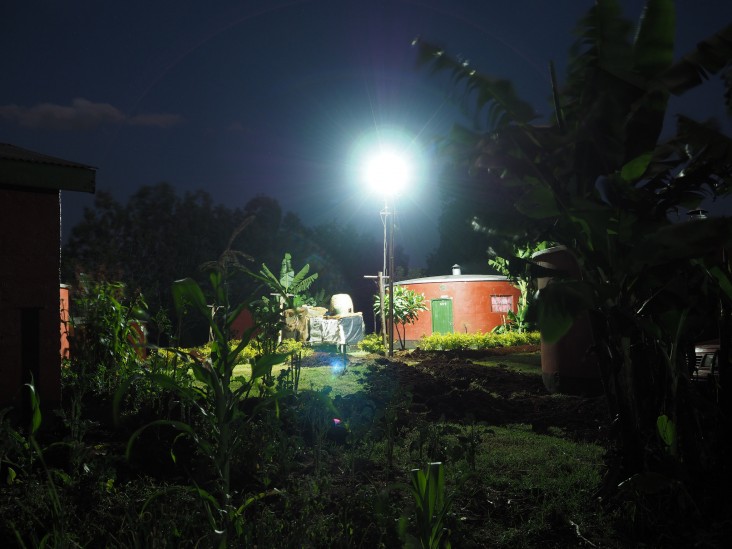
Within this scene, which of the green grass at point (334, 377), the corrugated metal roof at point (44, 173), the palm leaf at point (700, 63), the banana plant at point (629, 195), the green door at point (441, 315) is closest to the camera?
the banana plant at point (629, 195)

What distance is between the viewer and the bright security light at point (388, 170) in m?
16.0

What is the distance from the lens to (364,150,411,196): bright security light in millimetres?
15953

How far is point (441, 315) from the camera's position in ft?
83.6

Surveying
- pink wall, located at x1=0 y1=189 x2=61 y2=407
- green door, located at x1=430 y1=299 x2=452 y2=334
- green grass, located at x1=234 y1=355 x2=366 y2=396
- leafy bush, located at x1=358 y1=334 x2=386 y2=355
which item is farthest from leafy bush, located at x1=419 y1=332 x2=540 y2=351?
pink wall, located at x1=0 y1=189 x2=61 y2=407

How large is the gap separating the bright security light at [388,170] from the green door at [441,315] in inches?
385

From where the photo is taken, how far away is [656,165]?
4.30 metres

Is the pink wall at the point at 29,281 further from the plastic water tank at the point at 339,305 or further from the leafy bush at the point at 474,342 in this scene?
the plastic water tank at the point at 339,305

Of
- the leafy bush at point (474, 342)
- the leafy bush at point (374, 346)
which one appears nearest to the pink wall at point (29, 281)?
the leafy bush at point (374, 346)

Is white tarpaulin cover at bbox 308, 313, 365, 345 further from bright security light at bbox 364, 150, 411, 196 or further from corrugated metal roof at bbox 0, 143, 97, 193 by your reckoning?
corrugated metal roof at bbox 0, 143, 97, 193

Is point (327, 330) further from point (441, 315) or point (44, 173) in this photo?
point (44, 173)

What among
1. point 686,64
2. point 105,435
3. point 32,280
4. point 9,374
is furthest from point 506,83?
point 9,374

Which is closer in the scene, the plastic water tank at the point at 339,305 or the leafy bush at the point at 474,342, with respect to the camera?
the leafy bush at the point at 474,342

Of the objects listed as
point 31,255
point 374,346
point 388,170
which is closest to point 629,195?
point 31,255

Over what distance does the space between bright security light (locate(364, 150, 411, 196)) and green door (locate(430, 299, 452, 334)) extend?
977cm
